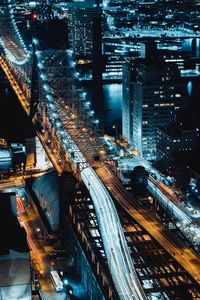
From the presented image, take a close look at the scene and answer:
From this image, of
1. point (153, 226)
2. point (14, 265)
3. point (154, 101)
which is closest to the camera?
point (14, 265)

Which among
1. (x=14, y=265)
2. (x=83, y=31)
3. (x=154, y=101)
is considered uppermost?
(x=14, y=265)

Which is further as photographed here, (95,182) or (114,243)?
(95,182)

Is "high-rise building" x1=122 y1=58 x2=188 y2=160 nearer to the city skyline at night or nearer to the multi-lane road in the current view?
the city skyline at night

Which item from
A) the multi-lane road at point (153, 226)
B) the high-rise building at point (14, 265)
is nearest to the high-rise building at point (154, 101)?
the multi-lane road at point (153, 226)

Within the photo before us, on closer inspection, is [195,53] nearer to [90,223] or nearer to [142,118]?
[142,118]

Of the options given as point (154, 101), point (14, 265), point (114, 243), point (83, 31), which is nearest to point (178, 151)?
point (154, 101)

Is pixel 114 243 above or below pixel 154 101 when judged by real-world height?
below

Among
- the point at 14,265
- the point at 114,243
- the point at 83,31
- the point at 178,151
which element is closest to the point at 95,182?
the point at 114,243

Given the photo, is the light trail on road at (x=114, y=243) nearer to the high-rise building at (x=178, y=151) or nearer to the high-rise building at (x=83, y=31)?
the high-rise building at (x=178, y=151)

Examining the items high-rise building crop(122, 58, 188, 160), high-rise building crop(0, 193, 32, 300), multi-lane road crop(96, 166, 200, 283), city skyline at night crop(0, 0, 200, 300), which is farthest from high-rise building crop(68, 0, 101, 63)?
high-rise building crop(0, 193, 32, 300)

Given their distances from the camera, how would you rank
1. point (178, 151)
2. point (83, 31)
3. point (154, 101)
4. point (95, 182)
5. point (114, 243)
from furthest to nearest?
point (83, 31), point (154, 101), point (178, 151), point (95, 182), point (114, 243)

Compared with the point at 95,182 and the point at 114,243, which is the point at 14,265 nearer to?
the point at 114,243
